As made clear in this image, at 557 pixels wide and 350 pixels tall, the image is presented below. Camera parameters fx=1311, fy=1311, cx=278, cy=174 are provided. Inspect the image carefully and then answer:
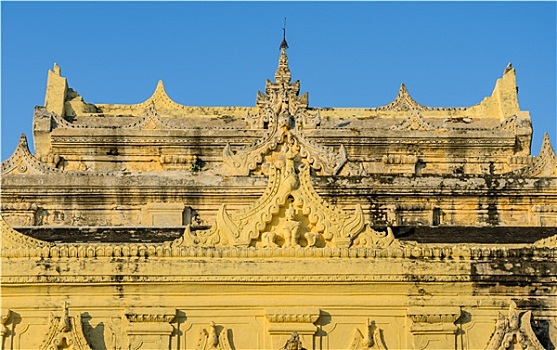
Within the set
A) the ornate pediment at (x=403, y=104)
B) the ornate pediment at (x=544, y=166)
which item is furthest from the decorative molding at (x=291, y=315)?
the ornate pediment at (x=403, y=104)

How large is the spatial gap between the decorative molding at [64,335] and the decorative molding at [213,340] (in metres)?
1.44

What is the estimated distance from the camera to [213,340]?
16859 millimetres

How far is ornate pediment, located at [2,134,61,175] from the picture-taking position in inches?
1210

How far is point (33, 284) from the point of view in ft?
55.8

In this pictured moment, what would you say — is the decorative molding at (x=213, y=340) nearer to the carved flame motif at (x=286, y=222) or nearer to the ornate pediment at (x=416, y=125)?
the carved flame motif at (x=286, y=222)

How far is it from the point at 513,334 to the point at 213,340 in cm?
388

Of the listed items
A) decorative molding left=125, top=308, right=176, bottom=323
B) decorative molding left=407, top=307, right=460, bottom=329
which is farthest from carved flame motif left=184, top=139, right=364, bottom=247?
decorative molding left=407, top=307, right=460, bottom=329

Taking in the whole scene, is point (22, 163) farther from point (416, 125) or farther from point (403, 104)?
point (403, 104)

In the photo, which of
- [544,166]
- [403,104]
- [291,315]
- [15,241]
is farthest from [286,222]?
[403,104]

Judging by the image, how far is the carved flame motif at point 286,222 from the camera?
1719cm

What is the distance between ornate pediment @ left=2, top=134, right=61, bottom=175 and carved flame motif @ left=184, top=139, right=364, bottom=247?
1406cm

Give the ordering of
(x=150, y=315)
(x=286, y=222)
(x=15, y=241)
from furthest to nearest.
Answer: (x=15, y=241)
(x=286, y=222)
(x=150, y=315)

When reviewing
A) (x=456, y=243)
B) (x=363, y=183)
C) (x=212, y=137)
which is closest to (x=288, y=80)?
(x=212, y=137)

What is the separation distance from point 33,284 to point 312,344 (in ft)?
12.1
